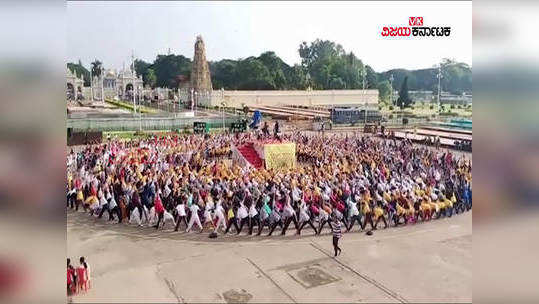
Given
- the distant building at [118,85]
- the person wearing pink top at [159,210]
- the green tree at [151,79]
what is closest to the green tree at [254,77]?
the distant building at [118,85]

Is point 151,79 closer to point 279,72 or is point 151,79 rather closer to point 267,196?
point 279,72

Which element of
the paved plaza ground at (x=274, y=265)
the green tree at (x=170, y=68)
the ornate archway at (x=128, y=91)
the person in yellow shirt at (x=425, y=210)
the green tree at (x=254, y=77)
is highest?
the green tree at (x=170, y=68)

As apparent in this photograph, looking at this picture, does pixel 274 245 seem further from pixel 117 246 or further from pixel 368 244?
pixel 117 246

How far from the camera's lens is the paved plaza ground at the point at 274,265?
320 inches

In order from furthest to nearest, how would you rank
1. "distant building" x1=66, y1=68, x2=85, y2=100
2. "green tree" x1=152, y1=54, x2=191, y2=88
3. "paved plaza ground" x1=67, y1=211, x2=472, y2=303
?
"green tree" x1=152, y1=54, x2=191, y2=88, "distant building" x1=66, y1=68, x2=85, y2=100, "paved plaza ground" x1=67, y1=211, x2=472, y2=303

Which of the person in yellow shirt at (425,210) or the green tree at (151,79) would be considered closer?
the person in yellow shirt at (425,210)

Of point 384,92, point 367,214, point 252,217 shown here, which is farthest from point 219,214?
point 384,92

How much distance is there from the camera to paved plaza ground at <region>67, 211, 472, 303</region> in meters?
8.12

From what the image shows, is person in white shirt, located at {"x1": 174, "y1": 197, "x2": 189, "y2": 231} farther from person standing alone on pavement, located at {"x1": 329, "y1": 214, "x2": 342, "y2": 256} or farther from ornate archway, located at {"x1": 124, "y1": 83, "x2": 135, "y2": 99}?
ornate archway, located at {"x1": 124, "y1": 83, "x2": 135, "y2": 99}

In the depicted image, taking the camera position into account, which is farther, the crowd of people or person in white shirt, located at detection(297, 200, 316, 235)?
the crowd of people

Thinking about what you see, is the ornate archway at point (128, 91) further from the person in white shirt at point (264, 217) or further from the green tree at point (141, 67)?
the person in white shirt at point (264, 217)

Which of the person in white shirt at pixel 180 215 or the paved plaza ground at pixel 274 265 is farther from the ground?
the person in white shirt at pixel 180 215

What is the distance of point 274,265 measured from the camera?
9.51 m

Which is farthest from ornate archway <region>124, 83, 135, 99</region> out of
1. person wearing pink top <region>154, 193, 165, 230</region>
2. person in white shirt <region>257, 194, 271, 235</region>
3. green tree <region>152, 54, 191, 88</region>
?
person in white shirt <region>257, 194, 271, 235</region>
